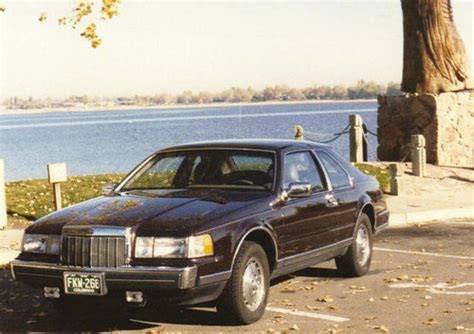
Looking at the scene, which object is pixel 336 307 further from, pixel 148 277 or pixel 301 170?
pixel 148 277

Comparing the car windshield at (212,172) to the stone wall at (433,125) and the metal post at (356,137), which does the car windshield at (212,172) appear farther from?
the metal post at (356,137)

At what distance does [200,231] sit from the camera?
7.32 meters

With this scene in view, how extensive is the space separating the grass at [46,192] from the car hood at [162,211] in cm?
889

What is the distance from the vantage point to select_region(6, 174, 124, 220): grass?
17344mm

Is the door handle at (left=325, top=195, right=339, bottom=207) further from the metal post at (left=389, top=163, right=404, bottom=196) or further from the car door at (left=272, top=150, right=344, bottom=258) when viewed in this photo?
the metal post at (left=389, top=163, right=404, bottom=196)

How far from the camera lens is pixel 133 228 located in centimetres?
734

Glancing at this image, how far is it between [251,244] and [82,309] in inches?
71.5

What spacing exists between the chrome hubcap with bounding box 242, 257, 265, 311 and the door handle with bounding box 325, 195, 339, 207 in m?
1.67

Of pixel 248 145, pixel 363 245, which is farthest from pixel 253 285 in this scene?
pixel 363 245

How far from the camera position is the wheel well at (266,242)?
26.6ft

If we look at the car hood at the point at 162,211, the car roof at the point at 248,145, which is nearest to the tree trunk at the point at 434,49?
the car roof at the point at 248,145

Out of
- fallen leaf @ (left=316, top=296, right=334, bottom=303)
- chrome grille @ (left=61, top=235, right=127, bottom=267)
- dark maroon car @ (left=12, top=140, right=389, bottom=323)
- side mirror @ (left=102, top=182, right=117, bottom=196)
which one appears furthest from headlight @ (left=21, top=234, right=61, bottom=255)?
fallen leaf @ (left=316, top=296, right=334, bottom=303)

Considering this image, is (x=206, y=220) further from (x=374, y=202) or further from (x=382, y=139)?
(x=382, y=139)

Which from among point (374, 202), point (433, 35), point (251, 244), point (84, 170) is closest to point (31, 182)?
point (433, 35)
